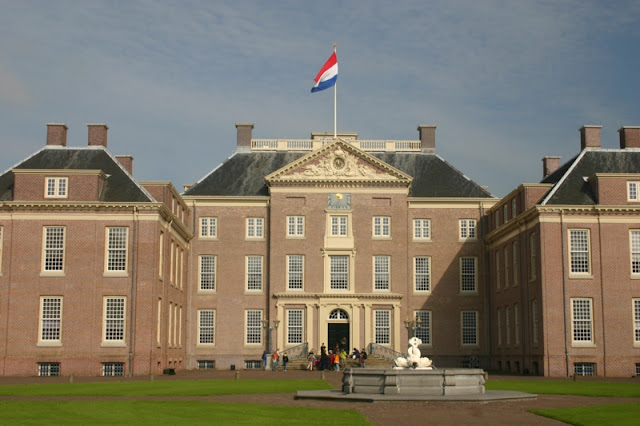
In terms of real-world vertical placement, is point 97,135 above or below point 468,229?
above

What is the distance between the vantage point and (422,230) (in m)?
56.3

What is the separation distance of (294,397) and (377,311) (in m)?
28.1

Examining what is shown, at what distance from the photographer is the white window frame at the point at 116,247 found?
4425 centimetres

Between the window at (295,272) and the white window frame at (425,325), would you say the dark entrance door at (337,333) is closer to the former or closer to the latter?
the window at (295,272)

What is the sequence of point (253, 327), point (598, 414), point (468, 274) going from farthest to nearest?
point (468, 274) < point (253, 327) < point (598, 414)

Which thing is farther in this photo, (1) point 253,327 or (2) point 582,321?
(1) point 253,327

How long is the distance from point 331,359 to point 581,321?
14.3 meters

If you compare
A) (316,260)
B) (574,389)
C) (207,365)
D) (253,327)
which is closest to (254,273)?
(253,327)

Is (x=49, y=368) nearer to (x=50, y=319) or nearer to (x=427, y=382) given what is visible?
(x=50, y=319)

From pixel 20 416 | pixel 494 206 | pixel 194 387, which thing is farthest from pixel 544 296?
pixel 20 416

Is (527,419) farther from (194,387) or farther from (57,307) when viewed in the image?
(57,307)

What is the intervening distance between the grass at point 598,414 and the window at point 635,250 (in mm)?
21222

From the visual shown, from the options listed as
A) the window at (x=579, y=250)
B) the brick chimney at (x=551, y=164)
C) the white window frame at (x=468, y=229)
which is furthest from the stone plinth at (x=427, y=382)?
the brick chimney at (x=551, y=164)

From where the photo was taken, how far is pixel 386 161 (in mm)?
59594
